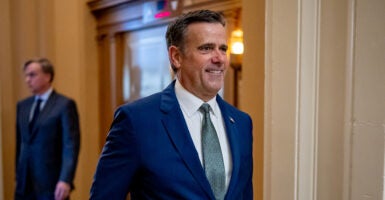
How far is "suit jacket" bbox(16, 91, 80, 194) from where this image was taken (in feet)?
7.91

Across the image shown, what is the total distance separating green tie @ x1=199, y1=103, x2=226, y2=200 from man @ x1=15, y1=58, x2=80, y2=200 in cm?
154

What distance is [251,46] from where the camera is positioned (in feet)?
5.24

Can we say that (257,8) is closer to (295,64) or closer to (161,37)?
(295,64)

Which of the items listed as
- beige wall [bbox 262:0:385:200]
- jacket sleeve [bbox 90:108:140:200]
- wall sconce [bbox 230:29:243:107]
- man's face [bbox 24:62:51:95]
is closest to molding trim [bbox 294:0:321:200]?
beige wall [bbox 262:0:385:200]

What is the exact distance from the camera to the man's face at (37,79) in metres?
2.55

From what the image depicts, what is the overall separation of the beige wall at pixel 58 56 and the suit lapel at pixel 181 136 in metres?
2.61

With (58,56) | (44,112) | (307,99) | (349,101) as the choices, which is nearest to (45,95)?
(44,112)

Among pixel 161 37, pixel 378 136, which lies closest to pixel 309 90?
pixel 378 136

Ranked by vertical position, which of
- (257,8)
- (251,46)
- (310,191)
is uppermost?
(257,8)

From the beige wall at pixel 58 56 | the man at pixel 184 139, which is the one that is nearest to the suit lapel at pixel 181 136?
the man at pixel 184 139

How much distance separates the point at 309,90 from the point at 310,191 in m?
0.30

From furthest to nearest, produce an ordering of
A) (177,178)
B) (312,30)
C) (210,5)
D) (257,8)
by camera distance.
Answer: (210,5)
(257,8)
(312,30)
(177,178)

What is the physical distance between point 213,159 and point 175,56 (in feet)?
1.05

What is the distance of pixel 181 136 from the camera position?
3.41 feet
